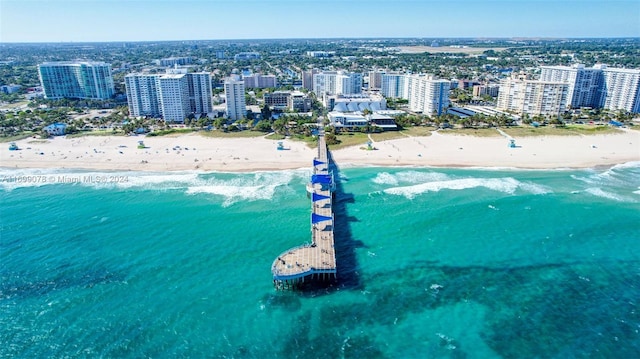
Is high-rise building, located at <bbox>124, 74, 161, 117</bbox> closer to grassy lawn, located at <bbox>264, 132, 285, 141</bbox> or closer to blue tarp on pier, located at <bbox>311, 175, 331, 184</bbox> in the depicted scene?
grassy lawn, located at <bbox>264, 132, 285, 141</bbox>

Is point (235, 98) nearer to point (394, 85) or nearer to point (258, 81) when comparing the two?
point (258, 81)

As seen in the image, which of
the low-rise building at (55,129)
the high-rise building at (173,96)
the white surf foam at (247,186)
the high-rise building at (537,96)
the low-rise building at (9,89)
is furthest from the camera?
the low-rise building at (9,89)

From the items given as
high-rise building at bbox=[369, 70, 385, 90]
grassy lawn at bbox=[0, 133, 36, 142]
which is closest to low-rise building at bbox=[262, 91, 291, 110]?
high-rise building at bbox=[369, 70, 385, 90]

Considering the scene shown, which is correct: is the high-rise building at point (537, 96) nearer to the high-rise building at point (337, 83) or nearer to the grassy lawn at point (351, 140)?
the high-rise building at point (337, 83)

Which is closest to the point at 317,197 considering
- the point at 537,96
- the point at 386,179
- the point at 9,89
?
the point at 386,179

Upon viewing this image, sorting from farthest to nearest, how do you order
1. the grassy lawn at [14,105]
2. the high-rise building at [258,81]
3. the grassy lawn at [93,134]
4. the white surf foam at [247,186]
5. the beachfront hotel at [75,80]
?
the high-rise building at [258,81] < the beachfront hotel at [75,80] < the grassy lawn at [14,105] < the grassy lawn at [93,134] < the white surf foam at [247,186]

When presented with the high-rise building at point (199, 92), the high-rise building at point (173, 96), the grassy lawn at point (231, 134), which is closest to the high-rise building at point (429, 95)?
the grassy lawn at point (231, 134)

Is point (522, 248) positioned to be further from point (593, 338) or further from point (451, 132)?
point (451, 132)
